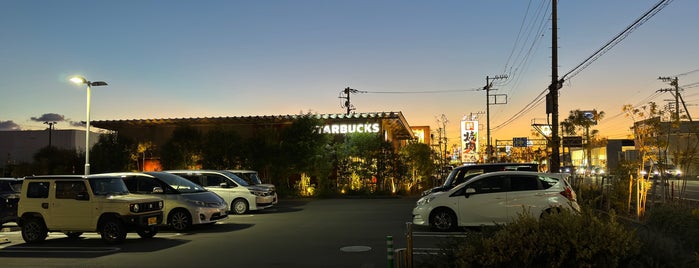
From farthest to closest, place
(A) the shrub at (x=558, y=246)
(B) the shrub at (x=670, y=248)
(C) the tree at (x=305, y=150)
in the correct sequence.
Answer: (C) the tree at (x=305, y=150)
(B) the shrub at (x=670, y=248)
(A) the shrub at (x=558, y=246)

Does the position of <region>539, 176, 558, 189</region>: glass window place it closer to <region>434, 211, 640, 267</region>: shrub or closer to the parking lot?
the parking lot

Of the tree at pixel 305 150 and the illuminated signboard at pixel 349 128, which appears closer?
the tree at pixel 305 150

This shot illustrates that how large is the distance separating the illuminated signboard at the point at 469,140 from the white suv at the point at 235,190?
1418 inches

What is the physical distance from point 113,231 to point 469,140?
148 ft

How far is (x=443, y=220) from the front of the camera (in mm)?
13375

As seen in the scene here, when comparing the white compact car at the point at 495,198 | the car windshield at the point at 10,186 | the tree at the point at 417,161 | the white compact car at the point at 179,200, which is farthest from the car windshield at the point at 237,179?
the tree at the point at 417,161

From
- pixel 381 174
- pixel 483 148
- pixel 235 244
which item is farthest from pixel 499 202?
pixel 483 148

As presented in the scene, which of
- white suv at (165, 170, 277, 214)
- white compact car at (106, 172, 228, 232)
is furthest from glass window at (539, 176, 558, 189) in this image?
white suv at (165, 170, 277, 214)

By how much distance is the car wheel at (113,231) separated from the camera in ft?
40.1

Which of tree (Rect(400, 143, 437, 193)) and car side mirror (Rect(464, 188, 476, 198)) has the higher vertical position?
tree (Rect(400, 143, 437, 193))

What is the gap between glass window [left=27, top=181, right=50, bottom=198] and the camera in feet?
42.2

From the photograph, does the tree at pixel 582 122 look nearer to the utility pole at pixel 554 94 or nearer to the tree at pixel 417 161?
the utility pole at pixel 554 94

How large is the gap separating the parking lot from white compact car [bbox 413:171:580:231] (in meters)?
0.97

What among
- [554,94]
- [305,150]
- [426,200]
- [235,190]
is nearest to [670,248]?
[426,200]
